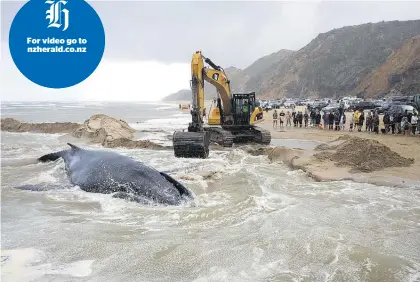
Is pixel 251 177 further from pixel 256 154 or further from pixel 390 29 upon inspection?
pixel 390 29

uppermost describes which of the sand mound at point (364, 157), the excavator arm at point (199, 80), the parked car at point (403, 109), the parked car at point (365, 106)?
the excavator arm at point (199, 80)

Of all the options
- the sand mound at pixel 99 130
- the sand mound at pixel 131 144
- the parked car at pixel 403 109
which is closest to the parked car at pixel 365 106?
the parked car at pixel 403 109

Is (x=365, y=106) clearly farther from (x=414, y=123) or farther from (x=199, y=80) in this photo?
(x=199, y=80)

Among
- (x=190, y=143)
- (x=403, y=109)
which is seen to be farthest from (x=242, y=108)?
(x=403, y=109)

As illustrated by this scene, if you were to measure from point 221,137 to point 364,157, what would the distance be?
7201 millimetres

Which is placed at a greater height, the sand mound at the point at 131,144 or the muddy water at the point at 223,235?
the sand mound at the point at 131,144

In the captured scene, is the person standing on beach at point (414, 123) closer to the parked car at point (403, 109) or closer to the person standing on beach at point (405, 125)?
the person standing on beach at point (405, 125)

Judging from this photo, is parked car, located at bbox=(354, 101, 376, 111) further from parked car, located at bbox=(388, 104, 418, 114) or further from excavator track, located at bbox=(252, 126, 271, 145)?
excavator track, located at bbox=(252, 126, 271, 145)

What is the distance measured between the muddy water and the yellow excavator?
14.4 feet

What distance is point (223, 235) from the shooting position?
5.96 m

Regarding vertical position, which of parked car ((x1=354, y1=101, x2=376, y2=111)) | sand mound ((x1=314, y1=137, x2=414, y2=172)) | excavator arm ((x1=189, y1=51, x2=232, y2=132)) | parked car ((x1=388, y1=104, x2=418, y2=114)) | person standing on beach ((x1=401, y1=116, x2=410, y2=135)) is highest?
excavator arm ((x1=189, y1=51, x2=232, y2=132))

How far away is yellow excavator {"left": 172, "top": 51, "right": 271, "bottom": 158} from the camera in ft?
45.1

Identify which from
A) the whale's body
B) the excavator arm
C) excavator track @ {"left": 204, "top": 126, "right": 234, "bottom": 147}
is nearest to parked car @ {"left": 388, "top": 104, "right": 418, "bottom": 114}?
excavator track @ {"left": 204, "top": 126, "right": 234, "bottom": 147}

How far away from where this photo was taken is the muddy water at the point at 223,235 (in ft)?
15.6
